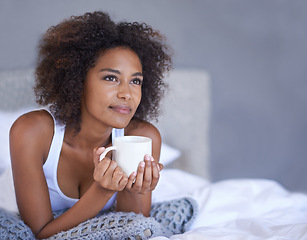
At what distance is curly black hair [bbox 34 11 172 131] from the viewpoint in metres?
1.07

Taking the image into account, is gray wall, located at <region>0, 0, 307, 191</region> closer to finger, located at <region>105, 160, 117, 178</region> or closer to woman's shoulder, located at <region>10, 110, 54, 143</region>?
woman's shoulder, located at <region>10, 110, 54, 143</region>

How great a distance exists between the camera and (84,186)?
1200 mm

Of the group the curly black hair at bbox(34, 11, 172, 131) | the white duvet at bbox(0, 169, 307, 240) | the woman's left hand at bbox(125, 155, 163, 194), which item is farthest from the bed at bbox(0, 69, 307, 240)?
the curly black hair at bbox(34, 11, 172, 131)

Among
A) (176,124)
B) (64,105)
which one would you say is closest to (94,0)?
(176,124)

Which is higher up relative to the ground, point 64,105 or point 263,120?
point 64,105

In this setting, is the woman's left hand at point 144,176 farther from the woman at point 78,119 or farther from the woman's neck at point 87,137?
the woman's neck at point 87,137

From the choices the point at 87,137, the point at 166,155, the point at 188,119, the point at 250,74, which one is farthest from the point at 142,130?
the point at 250,74

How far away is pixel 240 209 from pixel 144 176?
Result: 0.55m

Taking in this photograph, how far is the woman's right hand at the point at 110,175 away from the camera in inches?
33.3

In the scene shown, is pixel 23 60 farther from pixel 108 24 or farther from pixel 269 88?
pixel 269 88

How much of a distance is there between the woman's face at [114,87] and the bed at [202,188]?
1.17 feet

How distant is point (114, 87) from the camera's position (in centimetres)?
102

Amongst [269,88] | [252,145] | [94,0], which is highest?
[94,0]

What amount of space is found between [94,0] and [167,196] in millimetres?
1256
